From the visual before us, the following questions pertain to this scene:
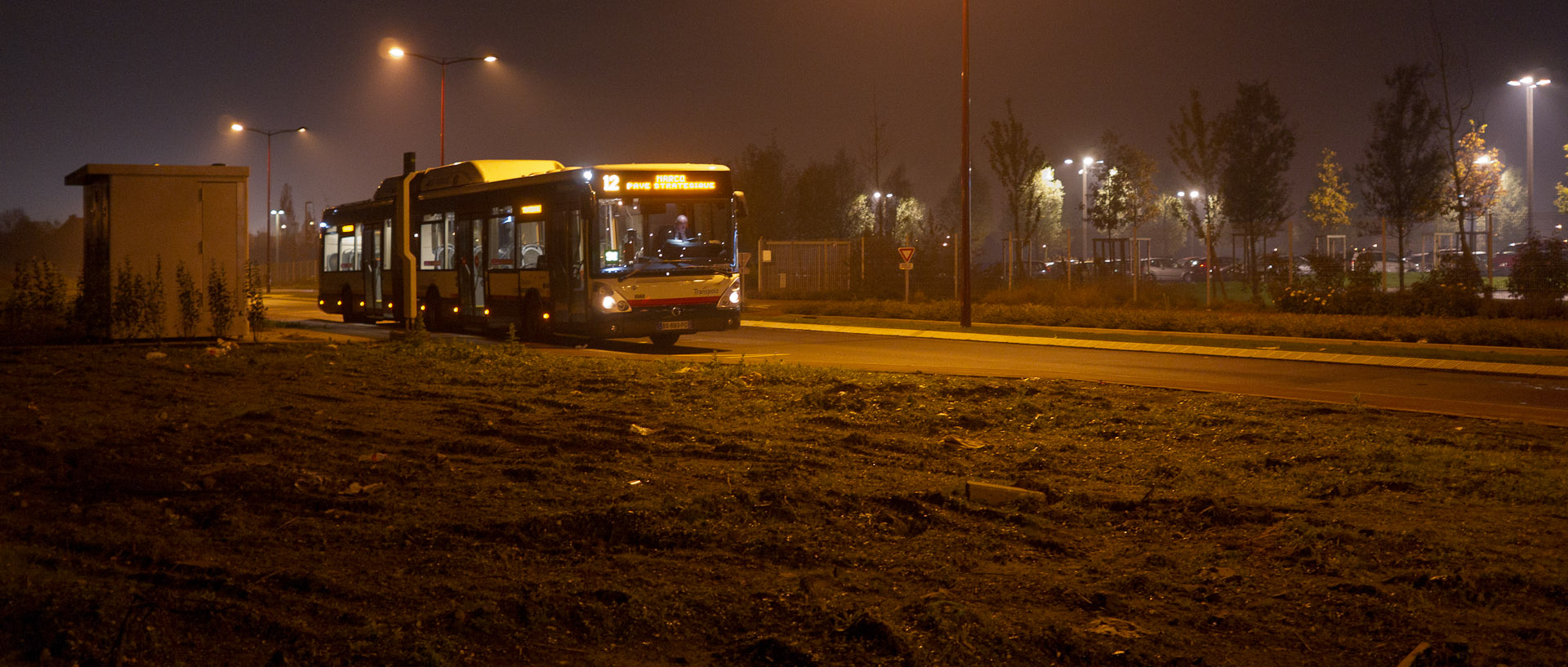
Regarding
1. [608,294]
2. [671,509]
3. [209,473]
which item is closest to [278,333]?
[608,294]

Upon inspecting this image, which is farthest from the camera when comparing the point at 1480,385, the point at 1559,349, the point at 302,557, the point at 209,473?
the point at 1559,349

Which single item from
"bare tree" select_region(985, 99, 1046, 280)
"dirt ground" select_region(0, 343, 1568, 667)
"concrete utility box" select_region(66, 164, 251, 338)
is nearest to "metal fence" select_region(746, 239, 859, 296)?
"bare tree" select_region(985, 99, 1046, 280)

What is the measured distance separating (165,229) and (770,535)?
1545 cm

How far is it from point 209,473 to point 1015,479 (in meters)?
4.93

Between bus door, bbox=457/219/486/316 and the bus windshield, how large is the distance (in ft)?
14.7

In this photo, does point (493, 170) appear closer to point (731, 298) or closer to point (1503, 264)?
point (731, 298)

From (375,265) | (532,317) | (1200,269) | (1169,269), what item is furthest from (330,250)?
(1169,269)

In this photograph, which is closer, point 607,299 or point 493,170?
point 607,299

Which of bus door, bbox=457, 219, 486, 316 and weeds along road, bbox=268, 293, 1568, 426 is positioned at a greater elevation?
bus door, bbox=457, 219, 486, 316

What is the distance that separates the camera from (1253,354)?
19.5 metres

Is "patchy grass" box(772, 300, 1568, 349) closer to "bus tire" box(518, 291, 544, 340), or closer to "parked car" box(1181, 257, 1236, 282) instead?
"bus tire" box(518, 291, 544, 340)

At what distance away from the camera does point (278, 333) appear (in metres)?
21.9

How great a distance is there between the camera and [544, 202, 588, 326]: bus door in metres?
20.4

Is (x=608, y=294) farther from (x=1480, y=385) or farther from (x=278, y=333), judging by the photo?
(x=1480, y=385)
